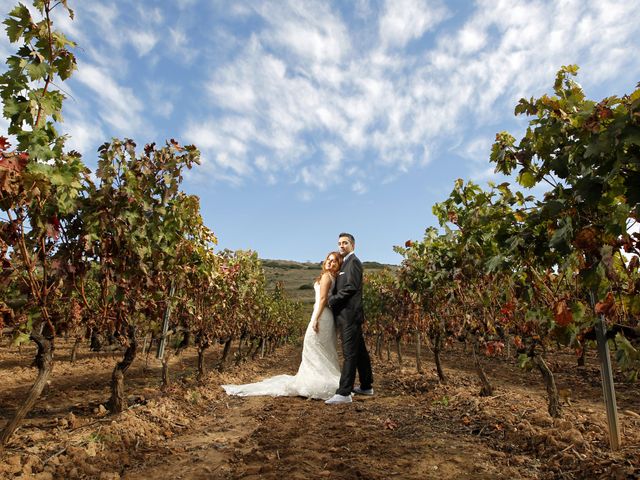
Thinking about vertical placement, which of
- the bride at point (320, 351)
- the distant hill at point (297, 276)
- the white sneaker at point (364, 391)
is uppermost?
the distant hill at point (297, 276)

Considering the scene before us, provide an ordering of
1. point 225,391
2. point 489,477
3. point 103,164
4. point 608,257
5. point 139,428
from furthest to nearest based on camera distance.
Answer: point 225,391
point 103,164
point 139,428
point 489,477
point 608,257

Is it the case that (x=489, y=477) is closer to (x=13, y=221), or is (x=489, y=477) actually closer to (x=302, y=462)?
(x=302, y=462)

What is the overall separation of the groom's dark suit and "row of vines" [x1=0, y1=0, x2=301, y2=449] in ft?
7.12

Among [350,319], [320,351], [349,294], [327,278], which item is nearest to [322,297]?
[327,278]

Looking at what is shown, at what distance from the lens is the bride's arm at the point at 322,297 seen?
272 inches

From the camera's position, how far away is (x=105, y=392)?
24.1 feet

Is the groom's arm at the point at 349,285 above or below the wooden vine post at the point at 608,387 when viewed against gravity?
above

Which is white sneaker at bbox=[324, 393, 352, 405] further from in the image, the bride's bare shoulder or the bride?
the bride's bare shoulder

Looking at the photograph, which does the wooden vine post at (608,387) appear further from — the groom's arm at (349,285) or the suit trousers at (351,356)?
the groom's arm at (349,285)

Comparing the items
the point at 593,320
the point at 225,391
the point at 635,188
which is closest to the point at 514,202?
the point at 593,320

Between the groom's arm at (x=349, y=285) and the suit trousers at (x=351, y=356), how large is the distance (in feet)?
0.99

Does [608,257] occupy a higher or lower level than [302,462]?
higher

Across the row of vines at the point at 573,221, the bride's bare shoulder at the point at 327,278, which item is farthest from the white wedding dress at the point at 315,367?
the row of vines at the point at 573,221

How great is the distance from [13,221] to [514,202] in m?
3.99
